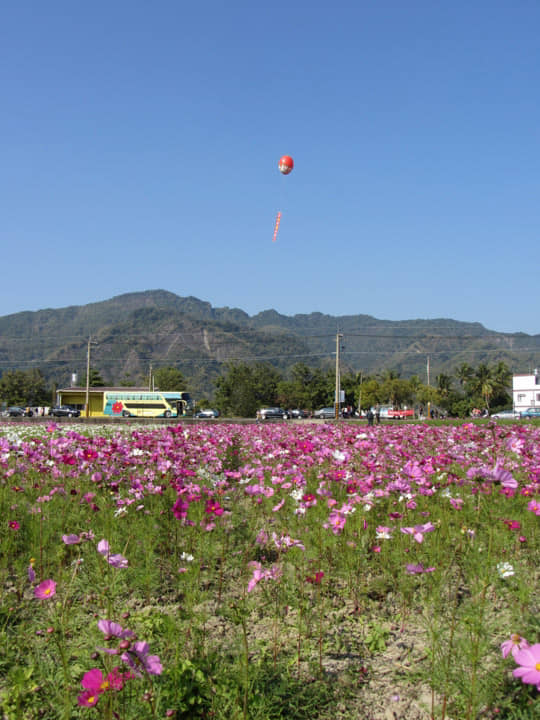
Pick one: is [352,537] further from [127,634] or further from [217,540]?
[127,634]

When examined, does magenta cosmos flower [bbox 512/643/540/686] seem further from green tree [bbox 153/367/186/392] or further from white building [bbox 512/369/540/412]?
green tree [bbox 153/367/186/392]

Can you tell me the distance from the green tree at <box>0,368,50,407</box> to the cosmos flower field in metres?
93.4

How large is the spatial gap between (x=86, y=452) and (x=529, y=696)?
143 inches

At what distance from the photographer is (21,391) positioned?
93000 mm

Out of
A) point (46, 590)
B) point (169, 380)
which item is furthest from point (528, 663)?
point (169, 380)

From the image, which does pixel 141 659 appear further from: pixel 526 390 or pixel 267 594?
pixel 526 390

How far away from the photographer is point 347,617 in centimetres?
354

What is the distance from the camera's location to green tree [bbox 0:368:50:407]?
9150 cm

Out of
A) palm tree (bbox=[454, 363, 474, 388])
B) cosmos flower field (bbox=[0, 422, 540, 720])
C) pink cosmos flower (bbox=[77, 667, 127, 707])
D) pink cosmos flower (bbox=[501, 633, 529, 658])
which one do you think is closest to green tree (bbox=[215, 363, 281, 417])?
palm tree (bbox=[454, 363, 474, 388])

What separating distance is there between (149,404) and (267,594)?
2042 inches

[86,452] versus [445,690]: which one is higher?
[86,452]

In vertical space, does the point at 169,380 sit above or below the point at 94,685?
above

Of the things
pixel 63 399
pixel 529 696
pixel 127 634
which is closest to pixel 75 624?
pixel 127 634

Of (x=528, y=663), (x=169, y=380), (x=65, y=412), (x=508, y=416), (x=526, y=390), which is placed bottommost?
(x=65, y=412)
